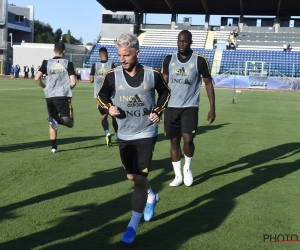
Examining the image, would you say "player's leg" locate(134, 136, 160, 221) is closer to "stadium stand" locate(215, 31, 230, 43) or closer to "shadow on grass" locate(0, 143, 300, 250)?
"shadow on grass" locate(0, 143, 300, 250)

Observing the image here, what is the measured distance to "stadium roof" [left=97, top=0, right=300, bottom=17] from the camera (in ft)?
184

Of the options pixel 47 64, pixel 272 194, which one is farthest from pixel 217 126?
pixel 272 194

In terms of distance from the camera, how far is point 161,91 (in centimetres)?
458

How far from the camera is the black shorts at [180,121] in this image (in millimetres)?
6383

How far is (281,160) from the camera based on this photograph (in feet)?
28.2

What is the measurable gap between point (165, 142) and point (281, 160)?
284cm

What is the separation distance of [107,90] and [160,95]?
544 millimetres

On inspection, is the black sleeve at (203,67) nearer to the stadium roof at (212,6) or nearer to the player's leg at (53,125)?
the player's leg at (53,125)

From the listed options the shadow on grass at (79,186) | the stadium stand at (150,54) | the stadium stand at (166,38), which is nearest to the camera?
the shadow on grass at (79,186)

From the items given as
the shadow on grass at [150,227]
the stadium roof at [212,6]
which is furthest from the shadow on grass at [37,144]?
the stadium roof at [212,6]

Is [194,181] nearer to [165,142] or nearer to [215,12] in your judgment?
[165,142]

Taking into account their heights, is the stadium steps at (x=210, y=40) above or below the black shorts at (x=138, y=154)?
above

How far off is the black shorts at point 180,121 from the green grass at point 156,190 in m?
0.76

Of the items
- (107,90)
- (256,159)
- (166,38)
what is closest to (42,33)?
(166,38)
